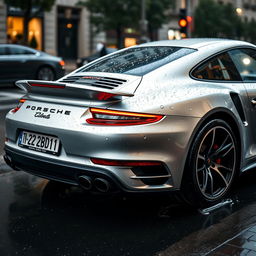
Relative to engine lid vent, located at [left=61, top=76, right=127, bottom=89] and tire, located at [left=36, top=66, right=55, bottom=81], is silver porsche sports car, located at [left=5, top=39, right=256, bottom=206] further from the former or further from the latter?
tire, located at [left=36, top=66, right=55, bottom=81]

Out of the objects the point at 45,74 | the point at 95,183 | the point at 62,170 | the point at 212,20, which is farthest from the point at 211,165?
the point at 212,20

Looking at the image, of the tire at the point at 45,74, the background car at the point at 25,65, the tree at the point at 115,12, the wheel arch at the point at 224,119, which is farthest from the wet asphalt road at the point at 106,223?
the tree at the point at 115,12

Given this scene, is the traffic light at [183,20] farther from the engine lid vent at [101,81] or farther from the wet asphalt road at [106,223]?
the engine lid vent at [101,81]

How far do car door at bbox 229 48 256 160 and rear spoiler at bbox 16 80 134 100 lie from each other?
4.36 feet

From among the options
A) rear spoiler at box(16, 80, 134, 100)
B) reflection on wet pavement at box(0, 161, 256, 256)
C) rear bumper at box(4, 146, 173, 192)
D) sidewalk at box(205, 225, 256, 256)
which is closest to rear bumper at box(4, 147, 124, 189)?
rear bumper at box(4, 146, 173, 192)

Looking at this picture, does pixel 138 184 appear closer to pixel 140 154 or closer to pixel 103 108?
pixel 140 154

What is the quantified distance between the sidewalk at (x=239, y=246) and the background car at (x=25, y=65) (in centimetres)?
1215

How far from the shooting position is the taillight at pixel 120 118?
12.0 ft

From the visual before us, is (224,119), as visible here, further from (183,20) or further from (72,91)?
(183,20)

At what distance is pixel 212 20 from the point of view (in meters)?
42.2

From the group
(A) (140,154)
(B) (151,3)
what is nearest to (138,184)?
(A) (140,154)

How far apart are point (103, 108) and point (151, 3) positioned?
30733 mm

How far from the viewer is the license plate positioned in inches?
154

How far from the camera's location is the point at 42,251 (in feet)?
11.0
